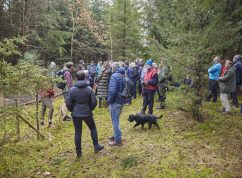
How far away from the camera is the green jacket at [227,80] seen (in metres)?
10.2

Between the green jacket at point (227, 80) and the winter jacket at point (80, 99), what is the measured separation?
545 cm

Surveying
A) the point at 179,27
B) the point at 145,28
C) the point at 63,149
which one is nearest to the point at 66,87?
the point at 63,149

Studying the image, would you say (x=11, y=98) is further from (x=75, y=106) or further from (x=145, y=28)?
(x=145, y=28)

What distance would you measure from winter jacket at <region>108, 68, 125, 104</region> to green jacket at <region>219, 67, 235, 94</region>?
4.51 metres

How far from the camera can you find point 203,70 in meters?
9.09

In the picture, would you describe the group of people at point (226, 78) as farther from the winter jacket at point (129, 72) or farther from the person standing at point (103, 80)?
the person standing at point (103, 80)

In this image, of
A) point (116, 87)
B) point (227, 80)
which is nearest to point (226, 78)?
point (227, 80)

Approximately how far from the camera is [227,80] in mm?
10250

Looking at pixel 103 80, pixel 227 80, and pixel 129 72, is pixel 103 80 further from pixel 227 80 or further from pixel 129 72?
pixel 227 80

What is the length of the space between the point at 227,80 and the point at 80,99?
5.86 meters

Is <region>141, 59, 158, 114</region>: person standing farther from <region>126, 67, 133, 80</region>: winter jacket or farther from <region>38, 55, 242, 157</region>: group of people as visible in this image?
<region>126, 67, 133, 80</region>: winter jacket

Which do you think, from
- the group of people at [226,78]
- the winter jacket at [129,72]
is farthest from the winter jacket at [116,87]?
the winter jacket at [129,72]

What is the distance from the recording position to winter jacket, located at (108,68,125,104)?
7.49 metres

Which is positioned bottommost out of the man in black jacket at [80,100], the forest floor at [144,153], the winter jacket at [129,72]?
the forest floor at [144,153]
